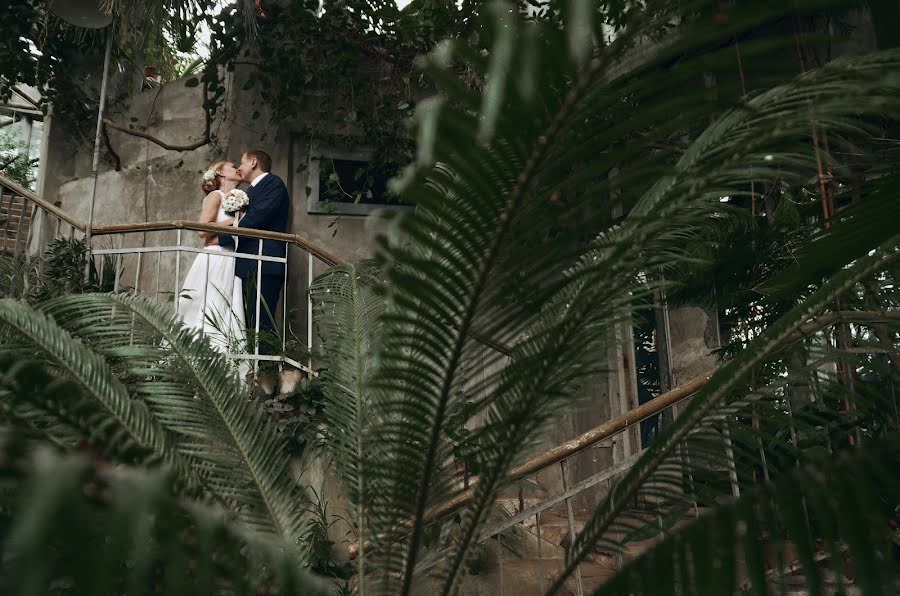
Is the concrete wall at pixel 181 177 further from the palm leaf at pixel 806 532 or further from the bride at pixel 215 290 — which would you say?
the palm leaf at pixel 806 532

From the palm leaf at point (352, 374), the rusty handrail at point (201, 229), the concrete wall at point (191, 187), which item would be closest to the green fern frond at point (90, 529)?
the palm leaf at point (352, 374)

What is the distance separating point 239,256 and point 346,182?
7.70ft

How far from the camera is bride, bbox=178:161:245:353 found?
15.8ft

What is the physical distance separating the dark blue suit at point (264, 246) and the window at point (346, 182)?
0.69 metres

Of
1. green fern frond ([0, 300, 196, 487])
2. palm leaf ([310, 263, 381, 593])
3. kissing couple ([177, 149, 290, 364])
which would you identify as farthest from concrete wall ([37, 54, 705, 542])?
green fern frond ([0, 300, 196, 487])

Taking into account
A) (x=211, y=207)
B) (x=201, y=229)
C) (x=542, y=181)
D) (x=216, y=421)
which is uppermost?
(x=211, y=207)

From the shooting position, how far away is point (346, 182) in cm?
709

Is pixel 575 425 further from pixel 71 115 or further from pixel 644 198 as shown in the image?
pixel 71 115

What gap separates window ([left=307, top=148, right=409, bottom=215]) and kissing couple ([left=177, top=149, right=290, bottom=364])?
55 cm

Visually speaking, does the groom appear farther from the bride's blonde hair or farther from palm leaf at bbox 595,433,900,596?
palm leaf at bbox 595,433,900,596

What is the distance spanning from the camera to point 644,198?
1863 mm

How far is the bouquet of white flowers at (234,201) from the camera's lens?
5.81 metres

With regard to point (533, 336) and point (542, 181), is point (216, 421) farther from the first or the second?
point (542, 181)

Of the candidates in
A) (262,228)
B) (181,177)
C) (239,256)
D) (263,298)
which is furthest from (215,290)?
(181,177)
